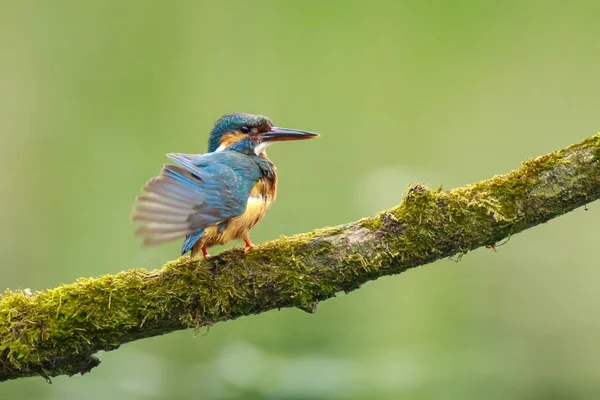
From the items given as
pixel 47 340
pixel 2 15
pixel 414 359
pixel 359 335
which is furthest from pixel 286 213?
pixel 47 340

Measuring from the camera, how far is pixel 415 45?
18.4ft

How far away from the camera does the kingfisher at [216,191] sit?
2.02m

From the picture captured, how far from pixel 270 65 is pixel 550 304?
2.62m


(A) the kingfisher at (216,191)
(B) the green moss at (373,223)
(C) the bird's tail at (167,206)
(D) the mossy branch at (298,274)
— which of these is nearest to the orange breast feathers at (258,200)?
(A) the kingfisher at (216,191)

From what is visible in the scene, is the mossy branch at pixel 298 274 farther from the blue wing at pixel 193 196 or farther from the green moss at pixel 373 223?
the blue wing at pixel 193 196

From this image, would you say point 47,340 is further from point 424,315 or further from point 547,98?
point 547,98

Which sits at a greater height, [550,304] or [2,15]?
[2,15]

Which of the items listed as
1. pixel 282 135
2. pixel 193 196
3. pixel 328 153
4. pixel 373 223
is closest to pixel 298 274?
pixel 373 223

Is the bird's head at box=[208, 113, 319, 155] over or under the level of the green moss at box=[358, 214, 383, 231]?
over

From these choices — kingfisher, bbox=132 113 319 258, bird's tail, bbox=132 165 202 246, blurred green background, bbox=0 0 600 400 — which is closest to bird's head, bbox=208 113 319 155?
kingfisher, bbox=132 113 319 258

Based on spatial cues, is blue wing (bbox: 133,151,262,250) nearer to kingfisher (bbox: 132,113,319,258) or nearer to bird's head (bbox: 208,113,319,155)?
kingfisher (bbox: 132,113,319,258)

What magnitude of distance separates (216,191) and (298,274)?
42 centimetres

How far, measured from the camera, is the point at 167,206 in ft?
6.77

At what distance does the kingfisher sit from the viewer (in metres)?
2.02
